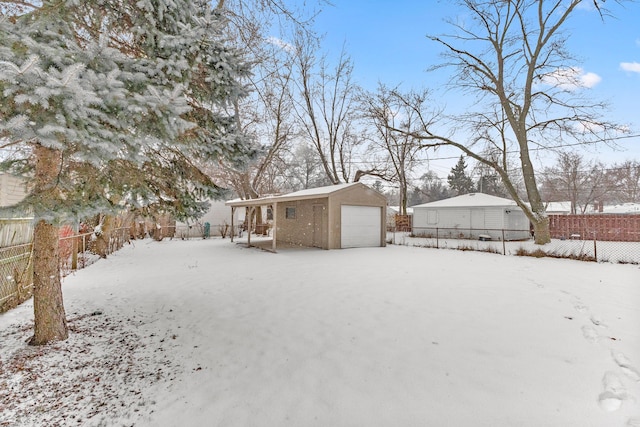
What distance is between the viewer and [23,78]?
72.4 inches

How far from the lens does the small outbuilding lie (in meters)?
12.0

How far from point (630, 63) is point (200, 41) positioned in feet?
45.7

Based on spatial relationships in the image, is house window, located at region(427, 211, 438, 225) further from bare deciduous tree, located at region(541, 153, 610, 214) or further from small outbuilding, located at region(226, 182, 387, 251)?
bare deciduous tree, located at region(541, 153, 610, 214)

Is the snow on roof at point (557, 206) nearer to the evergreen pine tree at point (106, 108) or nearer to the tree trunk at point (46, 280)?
the evergreen pine tree at point (106, 108)

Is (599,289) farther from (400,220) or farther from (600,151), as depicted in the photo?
(400,220)

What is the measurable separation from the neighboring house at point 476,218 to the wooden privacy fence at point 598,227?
5.34 ft

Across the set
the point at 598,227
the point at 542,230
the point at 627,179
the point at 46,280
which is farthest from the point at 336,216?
the point at 627,179

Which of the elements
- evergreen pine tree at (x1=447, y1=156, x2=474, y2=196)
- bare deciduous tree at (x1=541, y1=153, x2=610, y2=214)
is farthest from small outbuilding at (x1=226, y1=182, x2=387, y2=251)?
evergreen pine tree at (x1=447, y1=156, x2=474, y2=196)

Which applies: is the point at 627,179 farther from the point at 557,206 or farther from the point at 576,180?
the point at 557,206

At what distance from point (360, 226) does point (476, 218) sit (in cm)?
861

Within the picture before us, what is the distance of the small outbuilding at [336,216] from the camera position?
12.0m

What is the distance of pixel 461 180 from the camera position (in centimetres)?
3675

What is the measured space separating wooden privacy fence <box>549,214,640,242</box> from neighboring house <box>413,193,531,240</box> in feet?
5.34

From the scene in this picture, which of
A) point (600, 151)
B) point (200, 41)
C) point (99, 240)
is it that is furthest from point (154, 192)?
point (600, 151)
